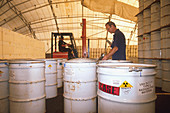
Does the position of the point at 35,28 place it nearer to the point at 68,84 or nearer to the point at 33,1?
the point at 33,1

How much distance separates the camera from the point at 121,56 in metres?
3.15

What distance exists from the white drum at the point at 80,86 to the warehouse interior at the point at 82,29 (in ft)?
0.92

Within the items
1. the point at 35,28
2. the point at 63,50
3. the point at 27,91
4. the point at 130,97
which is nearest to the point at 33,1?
the point at 35,28

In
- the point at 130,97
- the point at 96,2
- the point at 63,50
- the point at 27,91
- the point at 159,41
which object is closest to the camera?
the point at 130,97

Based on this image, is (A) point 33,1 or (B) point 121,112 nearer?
(B) point 121,112

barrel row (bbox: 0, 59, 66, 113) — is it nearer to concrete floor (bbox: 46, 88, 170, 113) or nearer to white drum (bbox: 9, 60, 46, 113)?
Result: white drum (bbox: 9, 60, 46, 113)

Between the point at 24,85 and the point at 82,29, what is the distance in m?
5.04

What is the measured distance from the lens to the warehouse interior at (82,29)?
160 inches

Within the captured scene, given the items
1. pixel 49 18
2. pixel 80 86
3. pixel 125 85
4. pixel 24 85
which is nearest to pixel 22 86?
pixel 24 85

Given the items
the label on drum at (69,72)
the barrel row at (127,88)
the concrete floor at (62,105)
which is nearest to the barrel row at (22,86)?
the concrete floor at (62,105)

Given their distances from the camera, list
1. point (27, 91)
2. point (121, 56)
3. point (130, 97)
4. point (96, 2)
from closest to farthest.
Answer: point (130, 97)
point (27, 91)
point (121, 56)
point (96, 2)

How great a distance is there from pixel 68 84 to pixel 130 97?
1.47 metres

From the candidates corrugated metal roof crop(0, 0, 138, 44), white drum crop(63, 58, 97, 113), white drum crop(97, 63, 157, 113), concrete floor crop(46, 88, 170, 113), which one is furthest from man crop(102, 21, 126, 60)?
corrugated metal roof crop(0, 0, 138, 44)

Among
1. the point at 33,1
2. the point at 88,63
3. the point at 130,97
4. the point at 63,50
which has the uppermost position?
the point at 33,1
